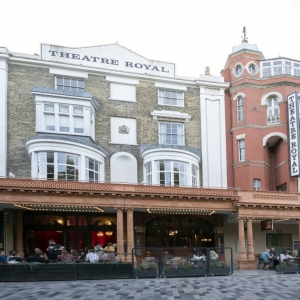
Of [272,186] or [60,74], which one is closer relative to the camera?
[60,74]

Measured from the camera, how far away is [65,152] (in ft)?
87.8

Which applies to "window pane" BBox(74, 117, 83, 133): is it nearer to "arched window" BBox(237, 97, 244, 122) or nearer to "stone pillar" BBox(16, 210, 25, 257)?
"stone pillar" BBox(16, 210, 25, 257)

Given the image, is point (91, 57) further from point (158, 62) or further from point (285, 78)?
point (285, 78)

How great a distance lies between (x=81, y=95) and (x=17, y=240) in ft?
31.2

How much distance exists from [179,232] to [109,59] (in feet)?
41.3

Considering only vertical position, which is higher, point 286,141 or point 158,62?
point 158,62

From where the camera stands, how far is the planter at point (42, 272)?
63.9 feet

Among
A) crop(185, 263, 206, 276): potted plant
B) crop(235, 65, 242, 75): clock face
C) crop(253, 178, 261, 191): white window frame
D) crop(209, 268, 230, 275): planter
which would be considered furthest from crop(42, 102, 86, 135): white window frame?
crop(235, 65, 242, 75): clock face

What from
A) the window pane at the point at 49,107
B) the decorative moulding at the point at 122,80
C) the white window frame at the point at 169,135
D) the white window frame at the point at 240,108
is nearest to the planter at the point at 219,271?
the white window frame at the point at 169,135

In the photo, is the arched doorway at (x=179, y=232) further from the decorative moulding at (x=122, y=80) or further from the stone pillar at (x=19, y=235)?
the decorative moulding at (x=122, y=80)

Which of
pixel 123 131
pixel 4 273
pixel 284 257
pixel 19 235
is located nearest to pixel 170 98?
pixel 123 131

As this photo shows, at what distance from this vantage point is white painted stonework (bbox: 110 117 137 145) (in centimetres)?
2988

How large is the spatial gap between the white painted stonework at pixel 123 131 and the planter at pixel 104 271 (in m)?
10.7

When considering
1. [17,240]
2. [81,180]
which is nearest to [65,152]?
[81,180]
